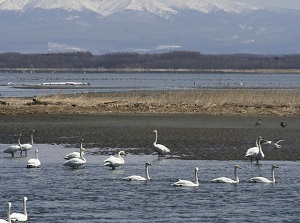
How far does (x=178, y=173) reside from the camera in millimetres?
25016

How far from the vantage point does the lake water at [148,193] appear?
61.7ft

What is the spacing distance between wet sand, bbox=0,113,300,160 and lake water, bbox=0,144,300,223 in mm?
2271

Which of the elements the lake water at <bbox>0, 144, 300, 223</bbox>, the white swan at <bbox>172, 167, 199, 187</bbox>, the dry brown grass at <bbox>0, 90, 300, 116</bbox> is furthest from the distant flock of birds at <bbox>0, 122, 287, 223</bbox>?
the dry brown grass at <bbox>0, 90, 300, 116</bbox>

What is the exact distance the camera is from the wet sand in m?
30.1

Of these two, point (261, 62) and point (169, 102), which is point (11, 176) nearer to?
point (169, 102)

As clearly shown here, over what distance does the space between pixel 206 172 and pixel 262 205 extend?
5158 mm

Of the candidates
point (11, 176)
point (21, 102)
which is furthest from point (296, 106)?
point (11, 176)

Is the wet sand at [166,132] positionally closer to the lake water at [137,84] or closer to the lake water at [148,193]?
the lake water at [148,193]

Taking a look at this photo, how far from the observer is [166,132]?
35.0m

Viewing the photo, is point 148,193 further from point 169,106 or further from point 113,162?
point 169,106

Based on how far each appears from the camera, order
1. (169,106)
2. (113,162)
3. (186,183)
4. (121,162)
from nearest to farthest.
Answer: (186,183) → (113,162) → (121,162) → (169,106)

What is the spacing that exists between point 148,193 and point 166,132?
13.4 m

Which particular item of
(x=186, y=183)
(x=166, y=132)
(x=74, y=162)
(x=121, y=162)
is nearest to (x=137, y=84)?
(x=166, y=132)

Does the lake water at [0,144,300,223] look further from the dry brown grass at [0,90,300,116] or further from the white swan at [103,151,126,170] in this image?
the dry brown grass at [0,90,300,116]
